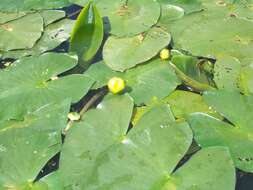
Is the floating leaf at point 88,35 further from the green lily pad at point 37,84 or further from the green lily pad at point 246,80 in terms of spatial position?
the green lily pad at point 246,80

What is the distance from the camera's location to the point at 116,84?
4.19 ft

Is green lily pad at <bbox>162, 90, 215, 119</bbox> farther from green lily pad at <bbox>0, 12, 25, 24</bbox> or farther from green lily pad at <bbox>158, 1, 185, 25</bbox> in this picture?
green lily pad at <bbox>0, 12, 25, 24</bbox>

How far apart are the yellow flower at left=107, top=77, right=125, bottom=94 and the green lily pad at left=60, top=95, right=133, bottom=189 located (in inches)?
1.1

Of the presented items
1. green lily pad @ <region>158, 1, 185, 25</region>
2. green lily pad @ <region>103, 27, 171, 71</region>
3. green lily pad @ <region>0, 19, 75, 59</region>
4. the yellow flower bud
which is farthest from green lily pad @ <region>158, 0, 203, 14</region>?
the yellow flower bud

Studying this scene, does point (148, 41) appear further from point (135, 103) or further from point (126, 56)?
point (135, 103)

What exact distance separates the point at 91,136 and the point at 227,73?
49cm

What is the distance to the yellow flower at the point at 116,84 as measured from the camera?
1276 mm

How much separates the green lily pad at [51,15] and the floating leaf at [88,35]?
0.23m

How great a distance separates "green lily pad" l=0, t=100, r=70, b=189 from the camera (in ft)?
3.60

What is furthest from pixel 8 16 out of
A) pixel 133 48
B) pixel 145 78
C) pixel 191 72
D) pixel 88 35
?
pixel 191 72

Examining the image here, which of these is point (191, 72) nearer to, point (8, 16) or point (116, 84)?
point (116, 84)

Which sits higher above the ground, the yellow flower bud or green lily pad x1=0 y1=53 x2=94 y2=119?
green lily pad x1=0 y1=53 x2=94 y2=119

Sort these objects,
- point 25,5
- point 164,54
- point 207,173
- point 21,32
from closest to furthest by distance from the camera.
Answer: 1. point 207,173
2. point 164,54
3. point 21,32
4. point 25,5

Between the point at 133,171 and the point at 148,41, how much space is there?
1.91 feet
